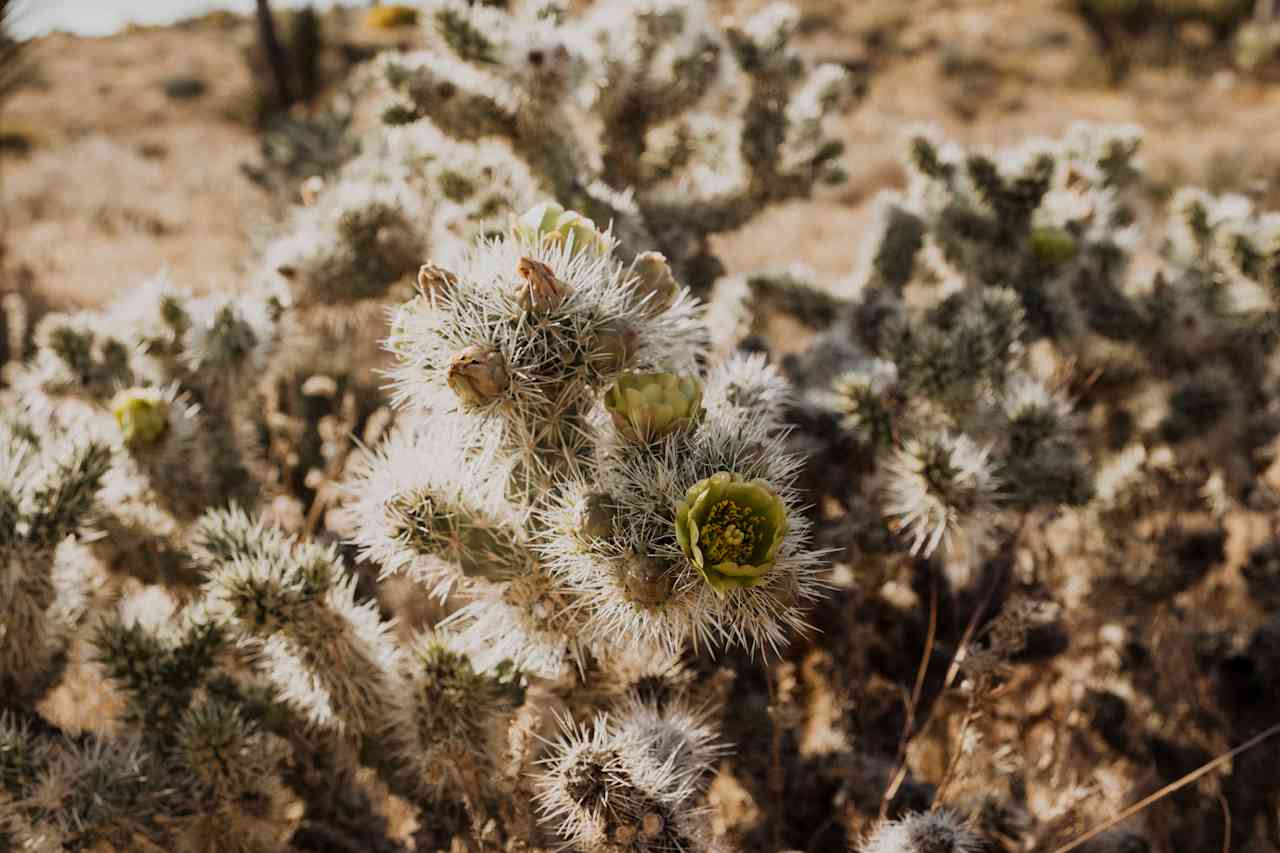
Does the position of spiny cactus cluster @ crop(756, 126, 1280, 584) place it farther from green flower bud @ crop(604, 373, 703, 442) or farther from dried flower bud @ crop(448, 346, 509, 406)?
dried flower bud @ crop(448, 346, 509, 406)

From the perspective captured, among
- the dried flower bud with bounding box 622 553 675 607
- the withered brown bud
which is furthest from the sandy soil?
the withered brown bud

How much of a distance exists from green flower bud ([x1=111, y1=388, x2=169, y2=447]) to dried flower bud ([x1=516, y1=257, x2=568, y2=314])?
5.27 ft

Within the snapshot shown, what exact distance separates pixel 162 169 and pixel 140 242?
4617mm

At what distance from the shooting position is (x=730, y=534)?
1.53m

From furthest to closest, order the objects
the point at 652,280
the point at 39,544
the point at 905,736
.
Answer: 1. the point at 905,736
2. the point at 39,544
3. the point at 652,280

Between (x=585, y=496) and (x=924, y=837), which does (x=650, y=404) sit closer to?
(x=585, y=496)

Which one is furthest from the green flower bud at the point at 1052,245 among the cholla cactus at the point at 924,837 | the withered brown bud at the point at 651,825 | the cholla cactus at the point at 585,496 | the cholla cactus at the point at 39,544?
the cholla cactus at the point at 39,544

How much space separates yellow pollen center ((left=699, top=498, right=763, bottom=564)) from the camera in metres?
1.54

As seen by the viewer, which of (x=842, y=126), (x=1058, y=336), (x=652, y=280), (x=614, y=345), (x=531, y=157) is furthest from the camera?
(x=842, y=126)

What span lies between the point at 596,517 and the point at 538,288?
1.45ft

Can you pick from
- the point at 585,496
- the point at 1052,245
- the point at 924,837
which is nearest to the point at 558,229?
the point at 585,496

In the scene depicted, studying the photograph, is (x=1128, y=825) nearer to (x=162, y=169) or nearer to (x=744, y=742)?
(x=744, y=742)

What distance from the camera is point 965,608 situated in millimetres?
3516

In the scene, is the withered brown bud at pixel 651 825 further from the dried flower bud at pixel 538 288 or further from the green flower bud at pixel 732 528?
the dried flower bud at pixel 538 288
